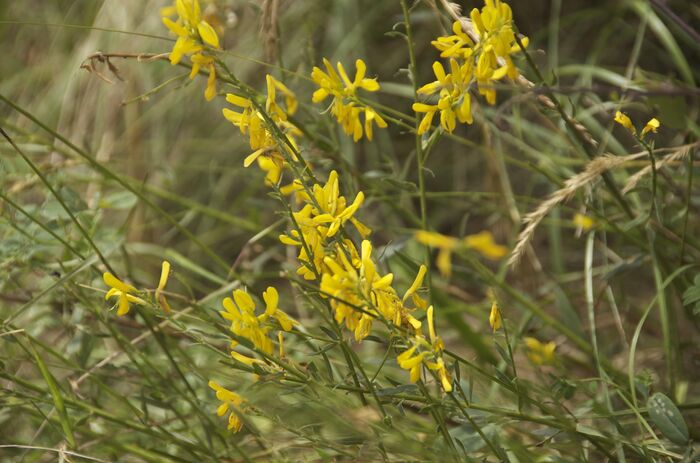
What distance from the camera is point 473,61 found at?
83 cm

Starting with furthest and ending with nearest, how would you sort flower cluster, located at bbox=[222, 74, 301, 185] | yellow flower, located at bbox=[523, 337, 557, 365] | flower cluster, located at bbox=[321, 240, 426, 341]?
yellow flower, located at bbox=[523, 337, 557, 365] < flower cluster, located at bbox=[222, 74, 301, 185] < flower cluster, located at bbox=[321, 240, 426, 341]

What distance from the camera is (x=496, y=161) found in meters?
1.65

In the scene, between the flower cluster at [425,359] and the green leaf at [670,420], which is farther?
the green leaf at [670,420]

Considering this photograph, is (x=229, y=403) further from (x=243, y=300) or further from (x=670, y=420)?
(x=670, y=420)

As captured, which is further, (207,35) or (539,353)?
(539,353)

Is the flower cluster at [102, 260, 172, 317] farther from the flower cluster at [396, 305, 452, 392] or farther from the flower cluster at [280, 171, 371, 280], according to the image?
the flower cluster at [396, 305, 452, 392]

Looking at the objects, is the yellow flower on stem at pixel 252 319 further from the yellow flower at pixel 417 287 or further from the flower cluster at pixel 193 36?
the flower cluster at pixel 193 36

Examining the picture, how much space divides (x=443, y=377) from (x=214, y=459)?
358 millimetres

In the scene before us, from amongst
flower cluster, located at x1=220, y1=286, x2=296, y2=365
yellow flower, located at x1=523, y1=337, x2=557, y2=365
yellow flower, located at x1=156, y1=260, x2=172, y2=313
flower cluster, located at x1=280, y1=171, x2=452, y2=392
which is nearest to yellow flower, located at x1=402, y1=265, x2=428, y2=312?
flower cluster, located at x1=280, y1=171, x2=452, y2=392

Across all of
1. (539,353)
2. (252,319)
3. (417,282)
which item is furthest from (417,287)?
(539,353)

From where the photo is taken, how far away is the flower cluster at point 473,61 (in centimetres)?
79

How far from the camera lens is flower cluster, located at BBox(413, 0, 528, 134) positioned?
792mm

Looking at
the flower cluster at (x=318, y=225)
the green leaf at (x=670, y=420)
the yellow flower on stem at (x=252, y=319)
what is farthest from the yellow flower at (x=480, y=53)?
the green leaf at (x=670, y=420)

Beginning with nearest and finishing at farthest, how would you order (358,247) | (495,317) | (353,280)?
(353,280) → (495,317) → (358,247)
